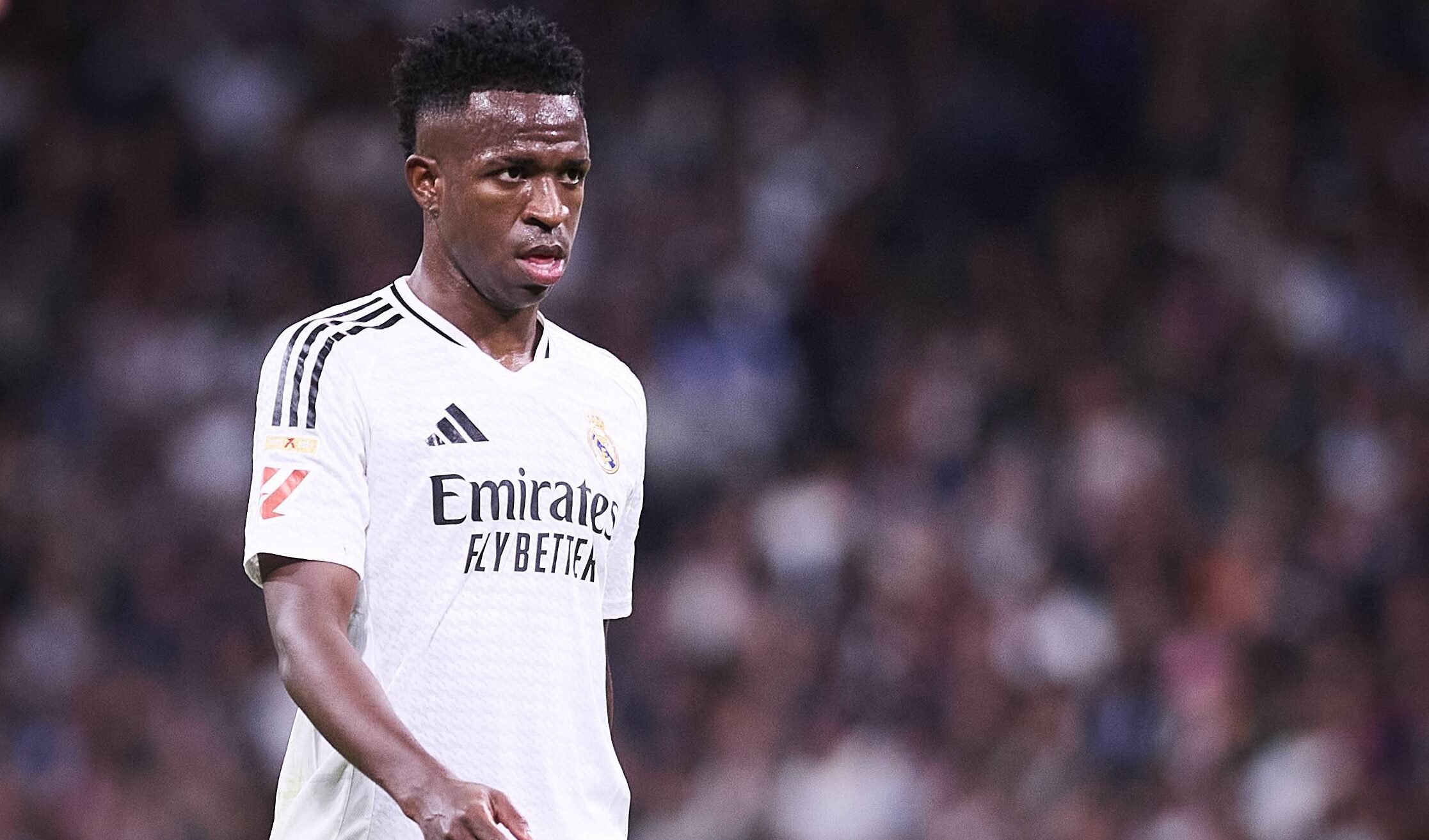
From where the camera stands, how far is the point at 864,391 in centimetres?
1061

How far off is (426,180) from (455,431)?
0.46 metres

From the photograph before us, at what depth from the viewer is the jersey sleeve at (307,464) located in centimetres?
339

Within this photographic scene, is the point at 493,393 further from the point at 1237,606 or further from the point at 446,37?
the point at 1237,606

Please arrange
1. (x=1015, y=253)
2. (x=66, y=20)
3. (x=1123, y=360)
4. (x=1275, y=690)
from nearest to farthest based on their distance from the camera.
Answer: (x=1275, y=690)
(x=1123, y=360)
(x=1015, y=253)
(x=66, y=20)

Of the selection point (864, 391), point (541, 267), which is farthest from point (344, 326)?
point (864, 391)

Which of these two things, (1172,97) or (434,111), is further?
(1172,97)

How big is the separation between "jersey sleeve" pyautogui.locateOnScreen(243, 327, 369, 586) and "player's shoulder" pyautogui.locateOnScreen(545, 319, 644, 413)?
0.50 m

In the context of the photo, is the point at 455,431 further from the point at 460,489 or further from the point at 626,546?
the point at 626,546

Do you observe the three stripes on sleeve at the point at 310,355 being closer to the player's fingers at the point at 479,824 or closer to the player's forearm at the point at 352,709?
the player's forearm at the point at 352,709

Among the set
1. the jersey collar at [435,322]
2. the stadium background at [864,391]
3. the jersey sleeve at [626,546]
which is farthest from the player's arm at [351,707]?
the stadium background at [864,391]

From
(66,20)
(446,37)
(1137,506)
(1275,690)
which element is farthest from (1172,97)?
(446,37)

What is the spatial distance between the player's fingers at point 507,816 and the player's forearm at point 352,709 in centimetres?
9

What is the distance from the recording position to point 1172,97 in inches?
468

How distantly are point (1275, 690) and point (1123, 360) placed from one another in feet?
6.66
